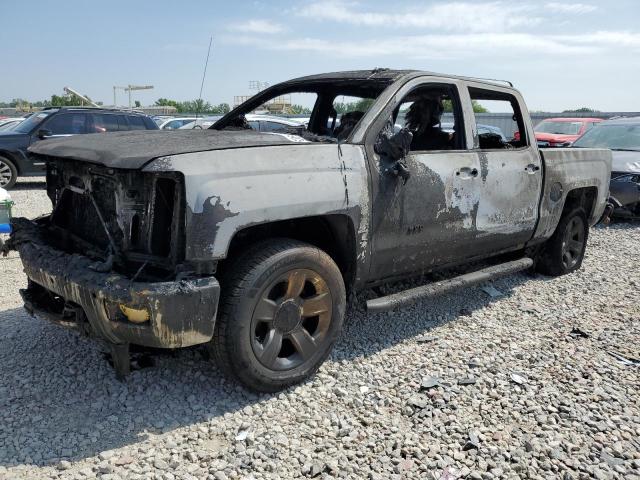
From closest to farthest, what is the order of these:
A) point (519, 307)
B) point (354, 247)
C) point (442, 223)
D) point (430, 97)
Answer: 1. point (354, 247)
2. point (442, 223)
3. point (430, 97)
4. point (519, 307)

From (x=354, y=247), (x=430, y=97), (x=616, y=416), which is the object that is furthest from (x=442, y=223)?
(x=616, y=416)

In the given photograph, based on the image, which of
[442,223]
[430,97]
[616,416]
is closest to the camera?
[616,416]

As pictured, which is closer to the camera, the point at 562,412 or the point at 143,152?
the point at 143,152

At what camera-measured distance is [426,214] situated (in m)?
3.79

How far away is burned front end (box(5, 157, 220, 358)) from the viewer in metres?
2.68

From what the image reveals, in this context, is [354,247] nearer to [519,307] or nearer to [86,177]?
[86,177]

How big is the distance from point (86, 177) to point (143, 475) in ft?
5.49

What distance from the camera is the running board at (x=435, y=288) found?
3632 mm

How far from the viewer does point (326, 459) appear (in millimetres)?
2670

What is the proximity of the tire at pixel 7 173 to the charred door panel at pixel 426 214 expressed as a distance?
947 cm

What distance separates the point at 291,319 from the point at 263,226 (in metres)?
0.56

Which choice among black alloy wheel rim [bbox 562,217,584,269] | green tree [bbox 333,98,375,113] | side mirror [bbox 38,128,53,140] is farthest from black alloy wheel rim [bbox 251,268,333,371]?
side mirror [bbox 38,128,53,140]

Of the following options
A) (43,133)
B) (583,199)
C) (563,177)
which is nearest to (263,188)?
(563,177)

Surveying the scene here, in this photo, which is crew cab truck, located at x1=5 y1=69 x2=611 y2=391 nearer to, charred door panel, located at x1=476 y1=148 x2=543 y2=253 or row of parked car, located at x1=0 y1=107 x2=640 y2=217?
charred door panel, located at x1=476 y1=148 x2=543 y2=253
